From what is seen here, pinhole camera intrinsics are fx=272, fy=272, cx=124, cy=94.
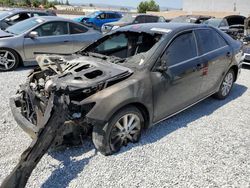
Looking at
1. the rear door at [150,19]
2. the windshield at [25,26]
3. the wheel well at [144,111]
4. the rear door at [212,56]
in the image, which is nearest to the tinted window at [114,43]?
the rear door at [212,56]

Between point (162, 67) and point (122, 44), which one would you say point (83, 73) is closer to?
point (162, 67)

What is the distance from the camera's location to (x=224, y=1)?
130 ft

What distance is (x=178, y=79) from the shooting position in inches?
157

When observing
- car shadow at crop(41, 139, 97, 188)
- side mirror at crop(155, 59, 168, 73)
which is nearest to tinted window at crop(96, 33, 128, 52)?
side mirror at crop(155, 59, 168, 73)

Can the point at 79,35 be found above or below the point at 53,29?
below

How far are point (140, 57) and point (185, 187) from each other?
183 cm

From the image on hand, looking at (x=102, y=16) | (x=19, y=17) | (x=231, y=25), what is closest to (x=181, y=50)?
(x=19, y=17)

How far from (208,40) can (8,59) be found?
523cm

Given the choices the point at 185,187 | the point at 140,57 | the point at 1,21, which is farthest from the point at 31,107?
the point at 1,21

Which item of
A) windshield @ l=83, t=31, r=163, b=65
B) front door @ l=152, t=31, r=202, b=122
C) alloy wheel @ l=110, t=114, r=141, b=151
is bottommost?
alloy wheel @ l=110, t=114, r=141, b=151

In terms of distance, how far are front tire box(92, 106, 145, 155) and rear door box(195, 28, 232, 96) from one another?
159 cm

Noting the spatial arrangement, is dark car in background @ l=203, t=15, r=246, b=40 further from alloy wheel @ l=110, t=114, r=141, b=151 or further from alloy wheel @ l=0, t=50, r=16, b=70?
alloy wheel @ l=110, t=114, r=141, b=151

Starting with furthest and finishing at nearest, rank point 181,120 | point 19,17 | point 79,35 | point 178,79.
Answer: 1. point 19,17
2. point 79,35
3. point 181,120
4. point 178,79

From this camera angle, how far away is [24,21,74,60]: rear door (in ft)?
24.3
